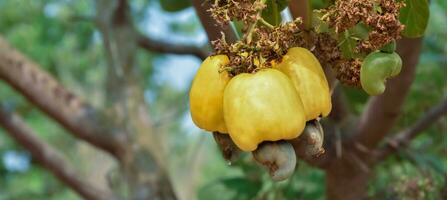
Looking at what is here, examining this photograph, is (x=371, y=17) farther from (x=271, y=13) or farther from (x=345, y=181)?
(x=345, y=181)

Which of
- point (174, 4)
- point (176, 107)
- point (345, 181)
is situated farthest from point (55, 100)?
point (176, 107)

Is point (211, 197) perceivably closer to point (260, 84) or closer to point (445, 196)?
point (445, 196)

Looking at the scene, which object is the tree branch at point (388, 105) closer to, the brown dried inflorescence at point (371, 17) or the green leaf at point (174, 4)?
the green leaf at point (174, 4)

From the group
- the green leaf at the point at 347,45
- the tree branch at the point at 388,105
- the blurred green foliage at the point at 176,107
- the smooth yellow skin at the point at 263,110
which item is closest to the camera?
the smooth yellow skin at the point at 263,110

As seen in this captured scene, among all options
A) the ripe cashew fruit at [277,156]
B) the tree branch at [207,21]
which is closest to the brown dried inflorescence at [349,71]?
the ripe cashew fruit at [277,156]

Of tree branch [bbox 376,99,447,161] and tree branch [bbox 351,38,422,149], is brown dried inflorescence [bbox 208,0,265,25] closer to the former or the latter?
tree branch [bbox 351,38,422,149]

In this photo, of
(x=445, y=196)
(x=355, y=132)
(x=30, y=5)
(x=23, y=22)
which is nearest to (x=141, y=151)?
(x=355, y=132)

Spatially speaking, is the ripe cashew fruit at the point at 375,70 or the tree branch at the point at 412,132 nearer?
the ripe cashew fruit at the point at 375,70
